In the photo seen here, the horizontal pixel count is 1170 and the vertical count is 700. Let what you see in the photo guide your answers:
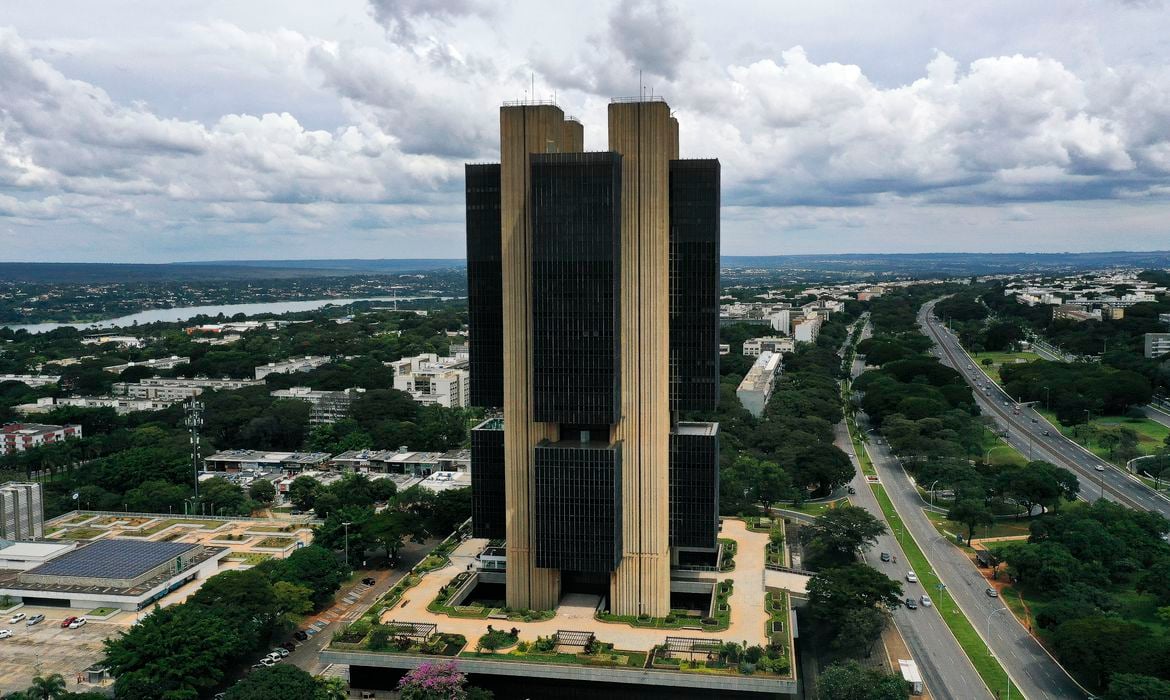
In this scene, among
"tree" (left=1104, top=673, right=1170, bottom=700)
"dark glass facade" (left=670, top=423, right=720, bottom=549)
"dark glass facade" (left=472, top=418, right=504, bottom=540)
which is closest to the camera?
"tree" (left=1104, top=673, right=1170, bottom=700)

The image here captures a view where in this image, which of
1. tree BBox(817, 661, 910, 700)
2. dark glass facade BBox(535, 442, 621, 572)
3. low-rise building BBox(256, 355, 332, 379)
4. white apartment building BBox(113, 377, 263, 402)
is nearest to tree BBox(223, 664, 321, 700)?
dark glass facade BBox(535, 442, 621, 572)

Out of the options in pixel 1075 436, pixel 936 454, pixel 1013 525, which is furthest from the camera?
pixel 1075 436

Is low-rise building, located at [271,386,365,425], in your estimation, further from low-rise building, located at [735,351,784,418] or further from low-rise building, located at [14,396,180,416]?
low-rise building, located at [735,351,784,418]

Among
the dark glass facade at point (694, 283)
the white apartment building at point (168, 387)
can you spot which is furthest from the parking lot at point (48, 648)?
the white apartment building at point (168, 387)

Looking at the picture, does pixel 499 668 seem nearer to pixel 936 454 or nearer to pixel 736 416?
pixel 936 454

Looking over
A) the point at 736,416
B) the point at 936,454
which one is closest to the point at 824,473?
the point at 936,454
